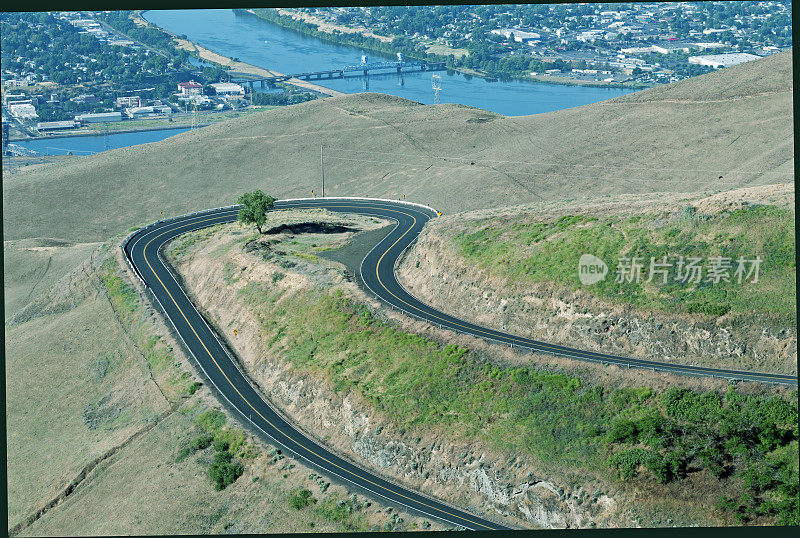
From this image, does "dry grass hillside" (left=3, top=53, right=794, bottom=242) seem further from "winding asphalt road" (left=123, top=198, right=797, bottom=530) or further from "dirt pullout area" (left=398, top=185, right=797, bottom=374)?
"dirt pullout area" (left=398, top=185, right=797, bottom=374)

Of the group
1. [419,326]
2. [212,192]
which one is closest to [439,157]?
[212,192]

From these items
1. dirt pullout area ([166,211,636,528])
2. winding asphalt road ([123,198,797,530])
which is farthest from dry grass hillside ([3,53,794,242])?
dirt pullout area ([166,211,636,528])

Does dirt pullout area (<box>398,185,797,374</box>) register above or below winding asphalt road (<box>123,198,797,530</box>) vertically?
above

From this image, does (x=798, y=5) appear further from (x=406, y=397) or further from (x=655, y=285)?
(x=406, y=397)

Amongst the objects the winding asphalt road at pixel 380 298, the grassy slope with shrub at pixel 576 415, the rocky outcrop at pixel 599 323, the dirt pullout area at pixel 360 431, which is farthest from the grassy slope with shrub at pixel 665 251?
the dirt pullout area at pixel 360 431

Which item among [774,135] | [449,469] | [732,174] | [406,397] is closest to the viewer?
[449,469]

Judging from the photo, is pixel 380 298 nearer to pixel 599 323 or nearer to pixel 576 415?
pixel 599 323

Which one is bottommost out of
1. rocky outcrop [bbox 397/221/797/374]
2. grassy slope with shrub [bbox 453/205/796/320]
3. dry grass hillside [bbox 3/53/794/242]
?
dry grass hillside [bbox 3/53/794/242]
